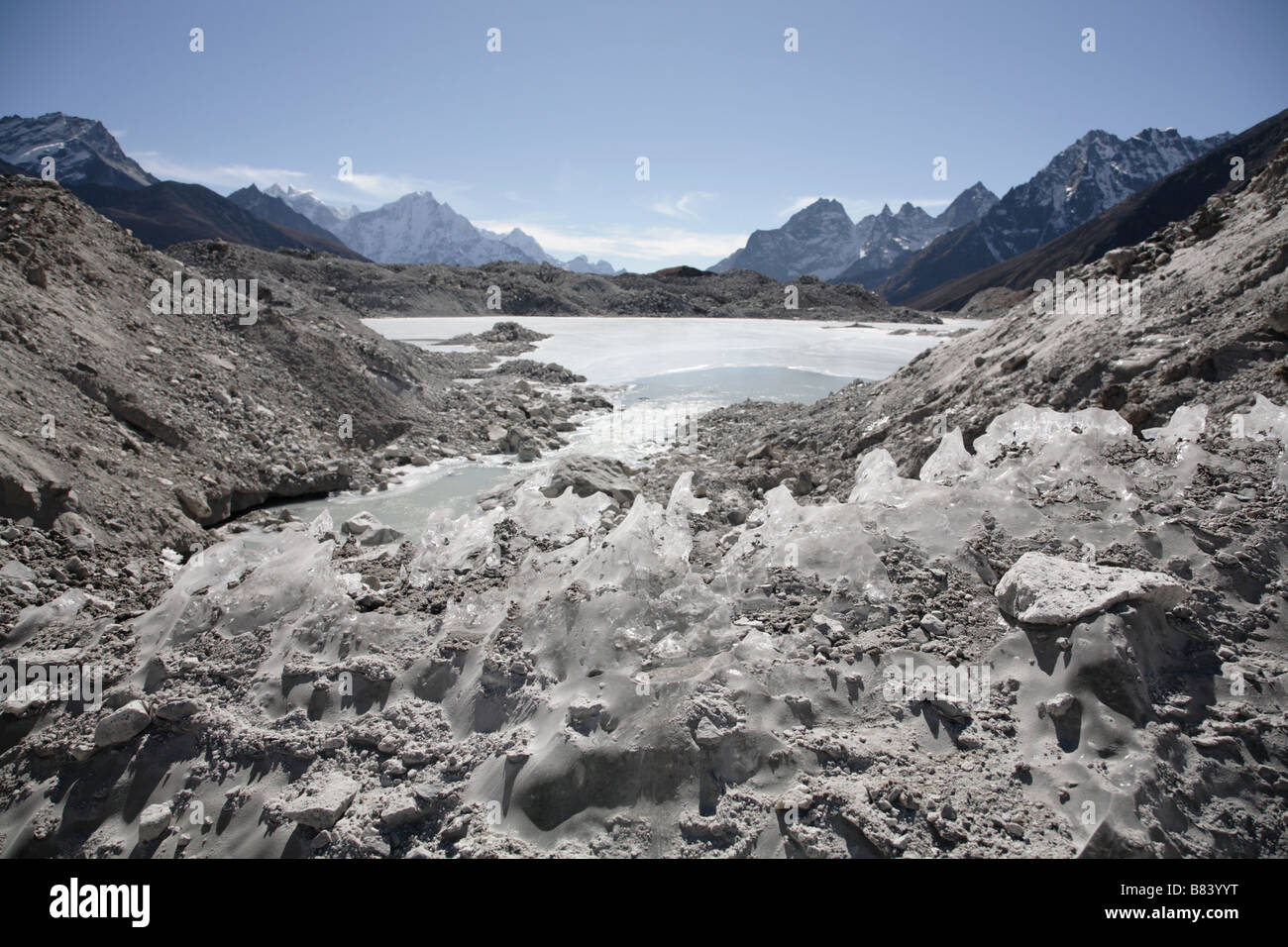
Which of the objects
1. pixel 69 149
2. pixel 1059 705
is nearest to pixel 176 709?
pixel 1059 705

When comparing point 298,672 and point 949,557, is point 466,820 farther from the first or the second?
point 949,557

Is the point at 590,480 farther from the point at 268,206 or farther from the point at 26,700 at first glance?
→ the point at 268,206

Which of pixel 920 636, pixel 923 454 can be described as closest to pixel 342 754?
pixel 920 636

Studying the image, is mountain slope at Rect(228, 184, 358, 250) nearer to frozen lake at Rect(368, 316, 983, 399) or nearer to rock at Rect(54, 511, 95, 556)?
frozen lake at Rect(368, 316, 983, 399)

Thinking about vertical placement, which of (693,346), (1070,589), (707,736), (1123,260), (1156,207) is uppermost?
(1156,207)

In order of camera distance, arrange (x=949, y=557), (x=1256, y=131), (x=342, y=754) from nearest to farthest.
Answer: (x=342, y=754)
(x=949, y=557)
(x=1256, y=131)

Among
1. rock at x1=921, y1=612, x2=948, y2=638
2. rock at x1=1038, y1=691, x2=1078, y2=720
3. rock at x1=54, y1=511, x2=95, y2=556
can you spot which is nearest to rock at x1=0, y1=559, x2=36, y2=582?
rock at x1=54, y1=511, x2=95, y2=556
